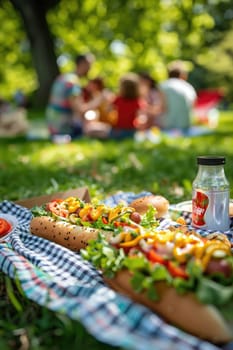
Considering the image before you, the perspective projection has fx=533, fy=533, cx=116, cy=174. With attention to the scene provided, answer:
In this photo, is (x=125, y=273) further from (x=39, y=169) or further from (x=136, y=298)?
(x=39, y=169)

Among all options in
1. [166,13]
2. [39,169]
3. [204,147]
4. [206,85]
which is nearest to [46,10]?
[166,13]

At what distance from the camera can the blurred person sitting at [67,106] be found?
848cm

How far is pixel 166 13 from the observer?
16.9m

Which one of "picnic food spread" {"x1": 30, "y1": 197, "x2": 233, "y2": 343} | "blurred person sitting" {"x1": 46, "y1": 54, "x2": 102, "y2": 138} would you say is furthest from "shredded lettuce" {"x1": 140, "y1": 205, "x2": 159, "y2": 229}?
"blurred person sitting" {"x1": 46, "y1": 54, "x2": 102, "y2": 138}

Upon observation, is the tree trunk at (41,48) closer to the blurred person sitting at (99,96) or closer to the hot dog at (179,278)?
the blurred person sitting at (99,96)

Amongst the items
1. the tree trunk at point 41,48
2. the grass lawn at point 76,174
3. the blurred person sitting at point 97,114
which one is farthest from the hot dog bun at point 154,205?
the tree trunk at point 41,48

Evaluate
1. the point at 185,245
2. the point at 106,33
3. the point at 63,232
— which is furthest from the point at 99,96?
the point at 106,33

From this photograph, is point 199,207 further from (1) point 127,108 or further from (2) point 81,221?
(1) point 127,108

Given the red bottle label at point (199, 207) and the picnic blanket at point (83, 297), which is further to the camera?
the red bottle label at point (199, 207)

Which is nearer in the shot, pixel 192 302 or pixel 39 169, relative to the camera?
pixel 192 302

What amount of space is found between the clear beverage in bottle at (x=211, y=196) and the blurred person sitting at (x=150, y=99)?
21.6ft

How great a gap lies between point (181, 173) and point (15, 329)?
11.3 ft

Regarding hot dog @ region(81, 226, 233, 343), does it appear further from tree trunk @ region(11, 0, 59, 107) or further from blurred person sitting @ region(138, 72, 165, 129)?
tree trunk @ region(11, 0, 59, 107)

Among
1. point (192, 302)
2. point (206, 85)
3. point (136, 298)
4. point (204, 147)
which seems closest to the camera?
point (192, 302)
